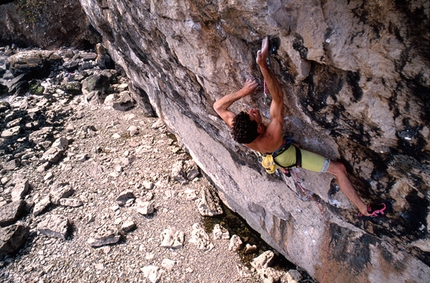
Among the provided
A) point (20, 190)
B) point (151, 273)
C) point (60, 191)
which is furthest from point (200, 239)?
point (20, 190)

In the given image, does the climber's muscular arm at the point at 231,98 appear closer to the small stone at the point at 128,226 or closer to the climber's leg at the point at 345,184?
the climber's leg at the point at 345,184

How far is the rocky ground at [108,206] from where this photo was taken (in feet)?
21.6

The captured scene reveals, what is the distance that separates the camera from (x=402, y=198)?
11.0ft

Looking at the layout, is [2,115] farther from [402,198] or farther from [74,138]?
[402,198]

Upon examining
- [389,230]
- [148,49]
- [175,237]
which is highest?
[148,49]

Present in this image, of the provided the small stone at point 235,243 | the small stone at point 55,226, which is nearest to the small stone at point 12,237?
the small stone at point 55,226

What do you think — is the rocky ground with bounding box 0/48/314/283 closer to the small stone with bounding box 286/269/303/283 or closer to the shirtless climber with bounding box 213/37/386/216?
the small stone with bounding box 286/269/303/283

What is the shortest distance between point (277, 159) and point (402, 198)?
4.36 ft

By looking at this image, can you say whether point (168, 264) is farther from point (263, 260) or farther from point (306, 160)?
point (306, 160)

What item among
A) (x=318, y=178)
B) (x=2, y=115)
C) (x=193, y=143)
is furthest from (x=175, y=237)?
(x=2, y=115)

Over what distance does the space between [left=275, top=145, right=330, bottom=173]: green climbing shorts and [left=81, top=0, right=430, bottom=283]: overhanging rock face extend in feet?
0.51

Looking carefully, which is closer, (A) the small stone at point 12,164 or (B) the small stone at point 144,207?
(B) the small stone at point 144,207

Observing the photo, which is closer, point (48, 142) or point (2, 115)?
point (48, 142)

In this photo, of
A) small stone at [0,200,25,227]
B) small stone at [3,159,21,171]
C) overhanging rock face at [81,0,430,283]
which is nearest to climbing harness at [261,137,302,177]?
overhanging rock face at [81,0,430,283]
